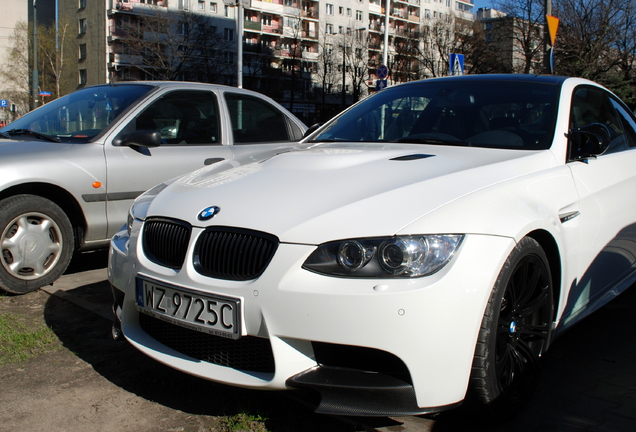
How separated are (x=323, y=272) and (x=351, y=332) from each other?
0.77 ft

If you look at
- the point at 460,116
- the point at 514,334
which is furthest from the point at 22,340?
the point at 460,116

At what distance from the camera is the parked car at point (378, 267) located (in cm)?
220

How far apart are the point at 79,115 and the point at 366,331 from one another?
3.96 meters

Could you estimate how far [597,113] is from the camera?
4043 millimetres

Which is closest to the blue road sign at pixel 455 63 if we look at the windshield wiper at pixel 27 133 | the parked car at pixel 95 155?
the parked car at pixel 95 155

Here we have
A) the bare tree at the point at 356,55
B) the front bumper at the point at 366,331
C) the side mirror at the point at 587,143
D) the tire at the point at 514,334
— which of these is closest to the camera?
the front bumper at the point at 366,331

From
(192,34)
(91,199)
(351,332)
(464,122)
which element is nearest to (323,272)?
(351,332)

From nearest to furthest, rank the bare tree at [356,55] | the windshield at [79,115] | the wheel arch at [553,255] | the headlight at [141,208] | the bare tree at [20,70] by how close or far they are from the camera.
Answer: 1. the wheel arch at [553,255]
2. the headlight at [141,208]
3. the windshield at [79,115]
4. the bare tree at [20,70]
5. the bare tree at [356,55]

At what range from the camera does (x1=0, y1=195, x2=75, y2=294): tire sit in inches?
175

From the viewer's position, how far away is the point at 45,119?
530 centimetres

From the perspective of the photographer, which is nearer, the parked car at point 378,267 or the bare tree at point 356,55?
the parked car at point 378,267

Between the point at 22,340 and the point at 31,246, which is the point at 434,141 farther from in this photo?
the point at 31,246

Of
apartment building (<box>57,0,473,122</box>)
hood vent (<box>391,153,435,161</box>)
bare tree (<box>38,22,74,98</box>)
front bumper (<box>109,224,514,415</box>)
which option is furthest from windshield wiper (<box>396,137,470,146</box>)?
bare tree (<box>38,22,74,98</box>)

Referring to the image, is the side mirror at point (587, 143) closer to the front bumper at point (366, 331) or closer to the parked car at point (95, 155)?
the front bumper at point (366, 331)
